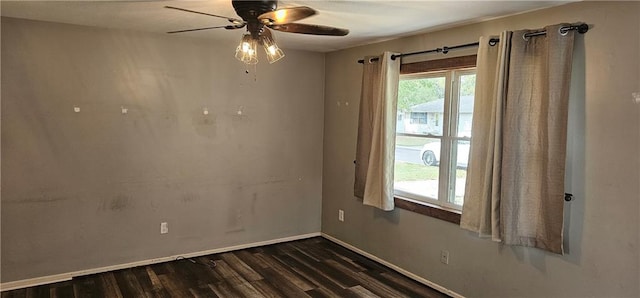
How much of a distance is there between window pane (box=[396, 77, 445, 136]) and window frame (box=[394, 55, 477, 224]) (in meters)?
0.11

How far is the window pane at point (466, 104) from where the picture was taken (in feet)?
10.9

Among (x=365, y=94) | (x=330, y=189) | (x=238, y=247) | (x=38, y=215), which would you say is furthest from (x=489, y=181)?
(x=38, y=215)

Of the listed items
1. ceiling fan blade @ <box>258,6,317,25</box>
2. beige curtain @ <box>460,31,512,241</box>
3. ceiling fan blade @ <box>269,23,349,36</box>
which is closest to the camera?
ceiling fan blade @ <box>258,6,317,25</box>

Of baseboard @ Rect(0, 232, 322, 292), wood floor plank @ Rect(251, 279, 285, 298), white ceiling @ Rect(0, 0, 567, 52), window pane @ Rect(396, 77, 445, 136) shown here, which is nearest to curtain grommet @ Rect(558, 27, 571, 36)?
white ceiling @ Rect(0, 0, 567, 52)

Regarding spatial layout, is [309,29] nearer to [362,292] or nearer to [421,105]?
[421,105]

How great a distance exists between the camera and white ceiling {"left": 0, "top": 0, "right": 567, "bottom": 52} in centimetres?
269

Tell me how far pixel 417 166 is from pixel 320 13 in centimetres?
173

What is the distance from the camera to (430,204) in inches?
145

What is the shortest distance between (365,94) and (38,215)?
10.3ft

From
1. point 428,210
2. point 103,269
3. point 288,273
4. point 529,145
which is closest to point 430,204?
point 428,210

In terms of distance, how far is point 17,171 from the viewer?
341 centimetres

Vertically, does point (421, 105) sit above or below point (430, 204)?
above

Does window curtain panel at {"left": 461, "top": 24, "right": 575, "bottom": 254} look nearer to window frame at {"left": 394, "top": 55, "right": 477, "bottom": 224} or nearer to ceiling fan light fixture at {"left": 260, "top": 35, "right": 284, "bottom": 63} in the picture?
window frame at {"left": 394, "top": 55, "right": 477, "bottom": 224}

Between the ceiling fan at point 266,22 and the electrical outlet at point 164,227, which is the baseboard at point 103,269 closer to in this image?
the electrical outlet at point 164,227
